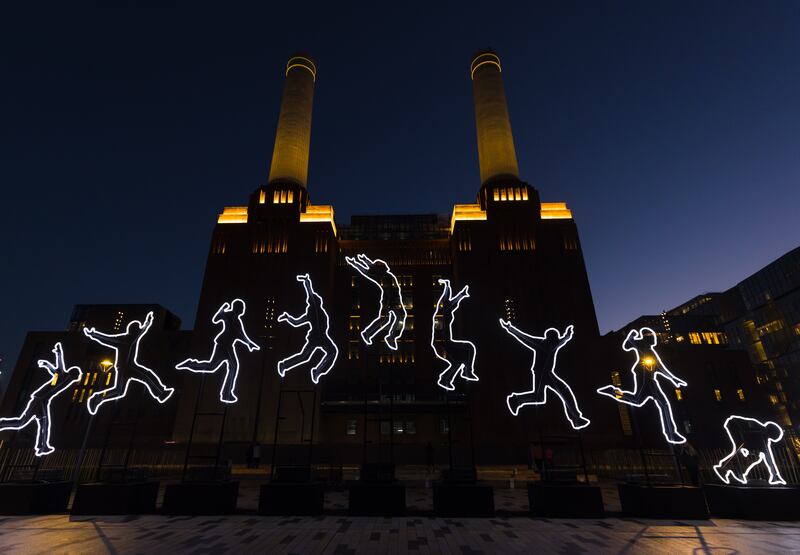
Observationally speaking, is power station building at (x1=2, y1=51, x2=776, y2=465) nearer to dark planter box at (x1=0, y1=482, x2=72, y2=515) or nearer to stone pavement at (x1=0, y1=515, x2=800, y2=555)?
dark planter box at (x1=0, y1=482, x2=72, y2=515)

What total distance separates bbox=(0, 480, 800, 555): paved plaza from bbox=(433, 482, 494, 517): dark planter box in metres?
0.32

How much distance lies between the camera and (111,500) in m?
13.2

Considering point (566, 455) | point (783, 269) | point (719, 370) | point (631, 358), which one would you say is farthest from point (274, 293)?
point (783, 269)

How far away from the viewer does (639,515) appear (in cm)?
1263

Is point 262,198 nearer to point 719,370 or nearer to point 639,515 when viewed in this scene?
point 639,515

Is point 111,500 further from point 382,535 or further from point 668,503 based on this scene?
point 668,503

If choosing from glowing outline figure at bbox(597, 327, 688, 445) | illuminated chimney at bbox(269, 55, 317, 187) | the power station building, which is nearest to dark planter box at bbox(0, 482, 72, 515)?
the power station building

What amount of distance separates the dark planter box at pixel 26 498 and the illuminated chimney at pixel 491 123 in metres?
51.5

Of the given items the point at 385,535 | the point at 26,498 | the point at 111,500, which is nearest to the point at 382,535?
the point at 385,535

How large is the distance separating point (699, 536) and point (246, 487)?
2043 cm

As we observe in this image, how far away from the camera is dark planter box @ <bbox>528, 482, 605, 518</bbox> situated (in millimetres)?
12688

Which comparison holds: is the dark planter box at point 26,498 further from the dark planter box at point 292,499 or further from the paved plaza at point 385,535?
the dark planter box at point 292,499

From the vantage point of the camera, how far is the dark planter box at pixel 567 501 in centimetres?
1269

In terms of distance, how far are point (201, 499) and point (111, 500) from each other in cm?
322
